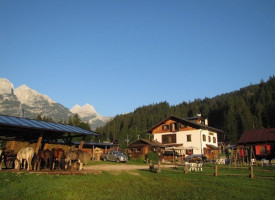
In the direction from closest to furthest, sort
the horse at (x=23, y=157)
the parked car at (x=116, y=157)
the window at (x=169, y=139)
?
the horse at (x=23, y=157)
the parked car at (x=116, y=157)
the window at (x=169, y=139)

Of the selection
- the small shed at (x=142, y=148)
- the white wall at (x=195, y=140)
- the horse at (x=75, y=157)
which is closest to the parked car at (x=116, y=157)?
the small shed at (x=142, y=148)

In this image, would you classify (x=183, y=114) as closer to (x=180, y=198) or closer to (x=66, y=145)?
(x=66, y=145)

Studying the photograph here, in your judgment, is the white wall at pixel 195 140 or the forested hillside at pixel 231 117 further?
the forested hillside at pixel 231 117

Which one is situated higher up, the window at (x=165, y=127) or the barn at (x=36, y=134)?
the window at (x=165, y=127)

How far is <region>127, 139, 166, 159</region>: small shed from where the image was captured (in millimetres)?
44469

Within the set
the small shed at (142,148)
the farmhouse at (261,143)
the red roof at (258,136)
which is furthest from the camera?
the small shed at (142,148)

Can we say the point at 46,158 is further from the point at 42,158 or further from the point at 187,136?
the point at 187,136

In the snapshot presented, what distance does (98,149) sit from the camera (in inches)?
1941

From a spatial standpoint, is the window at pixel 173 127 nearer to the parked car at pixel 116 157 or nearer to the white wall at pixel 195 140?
the white wall at pixel 195 140

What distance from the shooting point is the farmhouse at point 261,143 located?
37.9 meters

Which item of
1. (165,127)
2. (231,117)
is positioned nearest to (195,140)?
(165,127)

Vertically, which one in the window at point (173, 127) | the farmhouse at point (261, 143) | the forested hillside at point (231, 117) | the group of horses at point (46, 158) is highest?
the forested hillside at point (231, 117)

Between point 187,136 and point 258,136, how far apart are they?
1371 centimetres

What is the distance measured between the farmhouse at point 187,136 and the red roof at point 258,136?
8.58 meters
